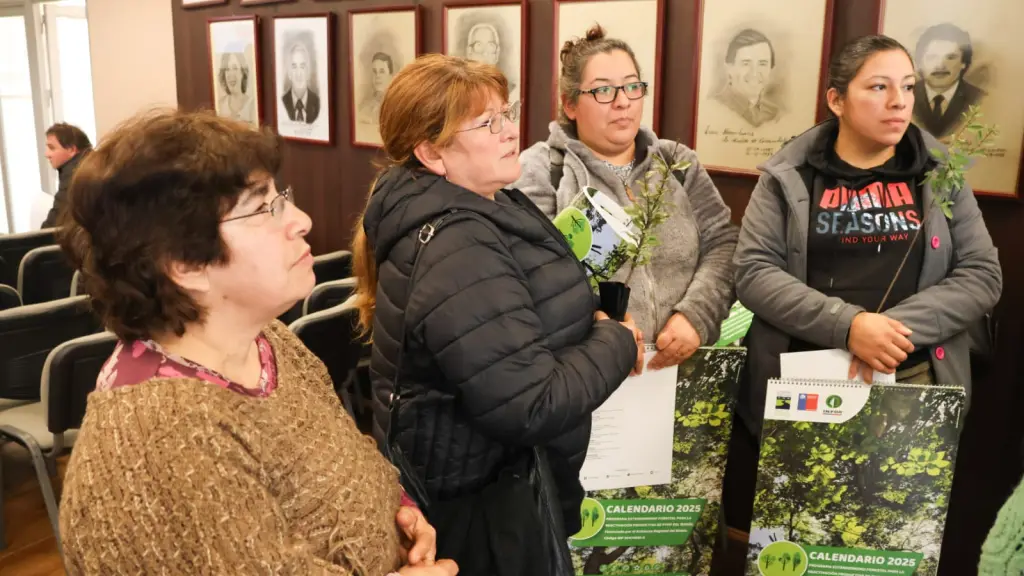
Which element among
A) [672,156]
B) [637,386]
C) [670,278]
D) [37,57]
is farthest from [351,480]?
[37,57]

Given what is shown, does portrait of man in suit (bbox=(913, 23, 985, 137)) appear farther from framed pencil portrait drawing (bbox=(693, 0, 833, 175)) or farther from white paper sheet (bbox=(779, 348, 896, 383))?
white paper sheet (bbox=(779, 348, 896, 383))

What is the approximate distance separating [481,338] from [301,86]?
3.42m

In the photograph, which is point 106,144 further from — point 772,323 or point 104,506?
point 772,323

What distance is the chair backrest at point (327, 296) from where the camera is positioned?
128 inches

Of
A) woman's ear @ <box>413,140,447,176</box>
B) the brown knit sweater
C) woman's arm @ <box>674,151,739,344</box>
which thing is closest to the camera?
the brown knit sweater

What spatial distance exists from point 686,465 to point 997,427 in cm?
98

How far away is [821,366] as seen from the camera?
191 centimetres

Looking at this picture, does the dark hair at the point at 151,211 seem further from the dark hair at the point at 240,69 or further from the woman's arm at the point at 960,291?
the dark hair at the point at 240,69

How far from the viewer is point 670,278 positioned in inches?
83.0

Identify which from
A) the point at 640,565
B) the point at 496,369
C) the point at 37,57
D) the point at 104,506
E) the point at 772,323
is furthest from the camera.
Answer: the point at 37,57

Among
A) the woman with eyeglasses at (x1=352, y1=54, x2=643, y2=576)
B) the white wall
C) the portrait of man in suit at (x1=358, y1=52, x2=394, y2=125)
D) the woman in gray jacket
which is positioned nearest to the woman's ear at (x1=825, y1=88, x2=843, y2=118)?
the woman in gray jacket

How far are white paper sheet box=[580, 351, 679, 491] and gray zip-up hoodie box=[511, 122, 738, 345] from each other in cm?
13

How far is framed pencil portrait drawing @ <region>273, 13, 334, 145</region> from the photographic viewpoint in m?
4.16

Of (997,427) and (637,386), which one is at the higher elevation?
Result: (637,386)
